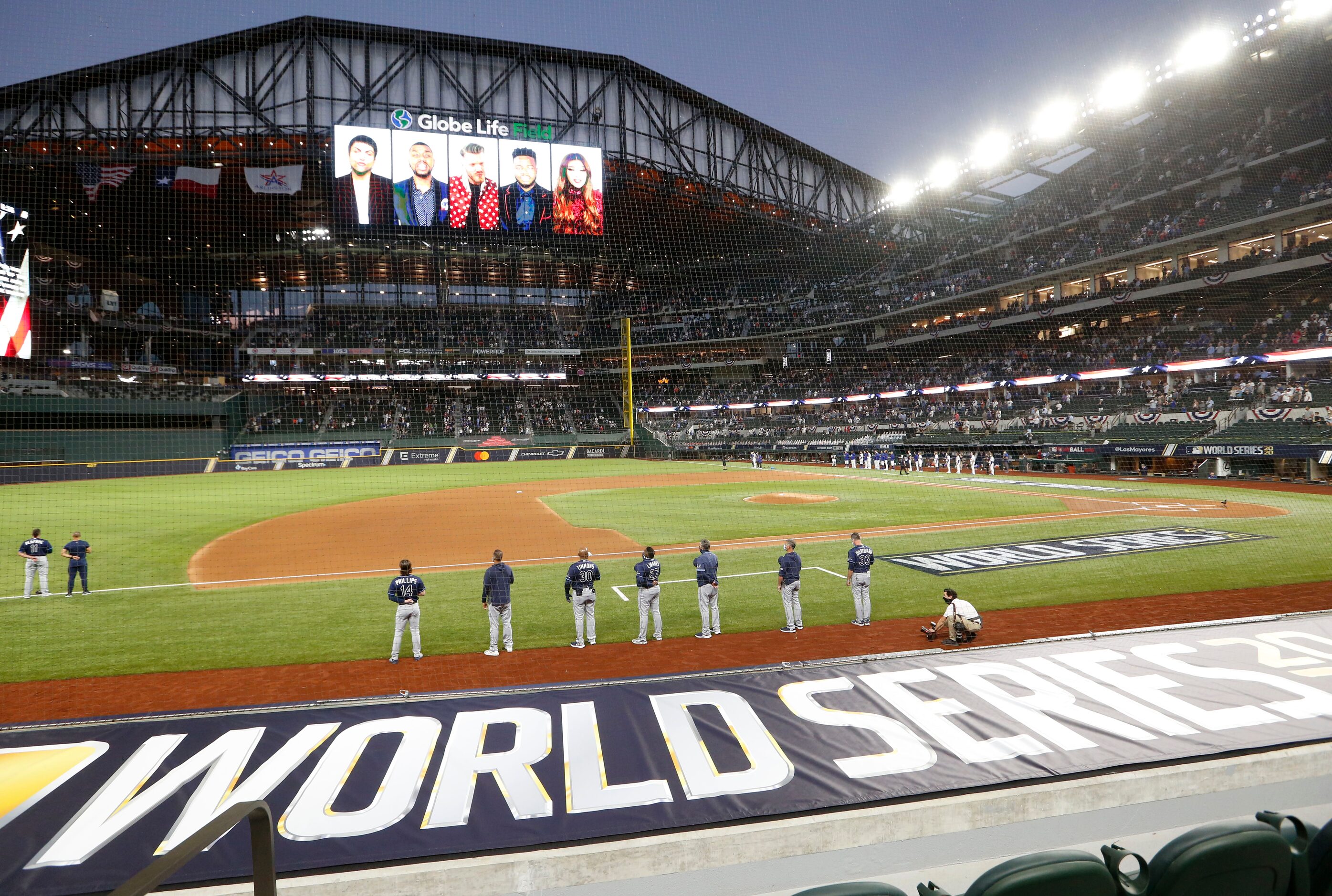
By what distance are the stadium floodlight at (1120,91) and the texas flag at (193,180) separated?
4893cm

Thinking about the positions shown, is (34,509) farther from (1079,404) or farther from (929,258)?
(929,258)

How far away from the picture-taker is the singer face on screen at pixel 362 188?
3947cm

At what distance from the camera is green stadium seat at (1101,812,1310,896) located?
2.24 meters

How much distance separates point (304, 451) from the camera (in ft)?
155

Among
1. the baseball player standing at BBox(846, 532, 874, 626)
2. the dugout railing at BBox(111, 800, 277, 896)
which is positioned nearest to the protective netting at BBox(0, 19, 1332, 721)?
the baseball player standing at BBox(846, 532, 874, 626)

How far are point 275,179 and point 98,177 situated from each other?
27.1ft

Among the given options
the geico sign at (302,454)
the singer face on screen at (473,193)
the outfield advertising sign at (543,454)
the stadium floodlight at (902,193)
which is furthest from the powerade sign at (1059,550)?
the geico sign at (302,454)

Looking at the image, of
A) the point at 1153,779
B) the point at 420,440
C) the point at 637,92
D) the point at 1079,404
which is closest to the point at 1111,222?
the point at 1079,404

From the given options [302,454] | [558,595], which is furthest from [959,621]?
[302,454]

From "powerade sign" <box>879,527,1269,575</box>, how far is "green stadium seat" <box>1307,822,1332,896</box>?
11242mm

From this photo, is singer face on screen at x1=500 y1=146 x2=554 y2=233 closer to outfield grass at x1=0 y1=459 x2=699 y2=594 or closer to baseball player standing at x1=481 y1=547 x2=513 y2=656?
outfield grass at x1=0 y1=459 x2=699 y2=594

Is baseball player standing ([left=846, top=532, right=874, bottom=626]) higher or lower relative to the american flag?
lower

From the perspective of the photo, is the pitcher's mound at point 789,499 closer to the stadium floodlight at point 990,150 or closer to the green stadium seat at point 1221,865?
the green stadium seat at point 1221,865

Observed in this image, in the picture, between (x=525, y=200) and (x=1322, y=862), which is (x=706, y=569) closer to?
(x=1322, y=862)
